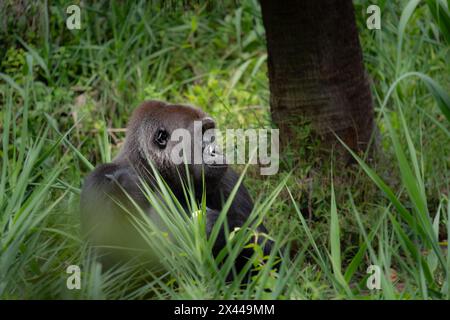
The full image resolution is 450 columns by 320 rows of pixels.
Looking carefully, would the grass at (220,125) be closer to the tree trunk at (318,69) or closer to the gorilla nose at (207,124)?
the tree trunk at (318,69)

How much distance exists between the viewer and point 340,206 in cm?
435

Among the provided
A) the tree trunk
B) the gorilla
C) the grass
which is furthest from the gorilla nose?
the tree trunk

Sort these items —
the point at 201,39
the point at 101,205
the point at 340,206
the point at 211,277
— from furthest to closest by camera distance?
the point at 201,39
the point at 340,206
the point at 101,205
the point at 211,277

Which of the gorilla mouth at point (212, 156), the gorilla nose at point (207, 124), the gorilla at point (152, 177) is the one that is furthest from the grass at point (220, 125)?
the gorilla nose at point (207, 124)

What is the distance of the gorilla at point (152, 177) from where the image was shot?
11.1 feet

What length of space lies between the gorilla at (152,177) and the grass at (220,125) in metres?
0.13

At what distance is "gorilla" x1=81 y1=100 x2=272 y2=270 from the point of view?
3.39 meters

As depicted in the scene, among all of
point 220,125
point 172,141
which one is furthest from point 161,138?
point 220,125

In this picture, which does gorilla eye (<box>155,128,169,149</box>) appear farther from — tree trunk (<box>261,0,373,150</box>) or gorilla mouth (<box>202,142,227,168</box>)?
tree trunk (<box>261,0,373,150</box>)

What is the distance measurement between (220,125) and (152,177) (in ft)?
5.07

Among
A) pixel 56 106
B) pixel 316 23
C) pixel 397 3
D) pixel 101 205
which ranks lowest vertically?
pixel 101 205
